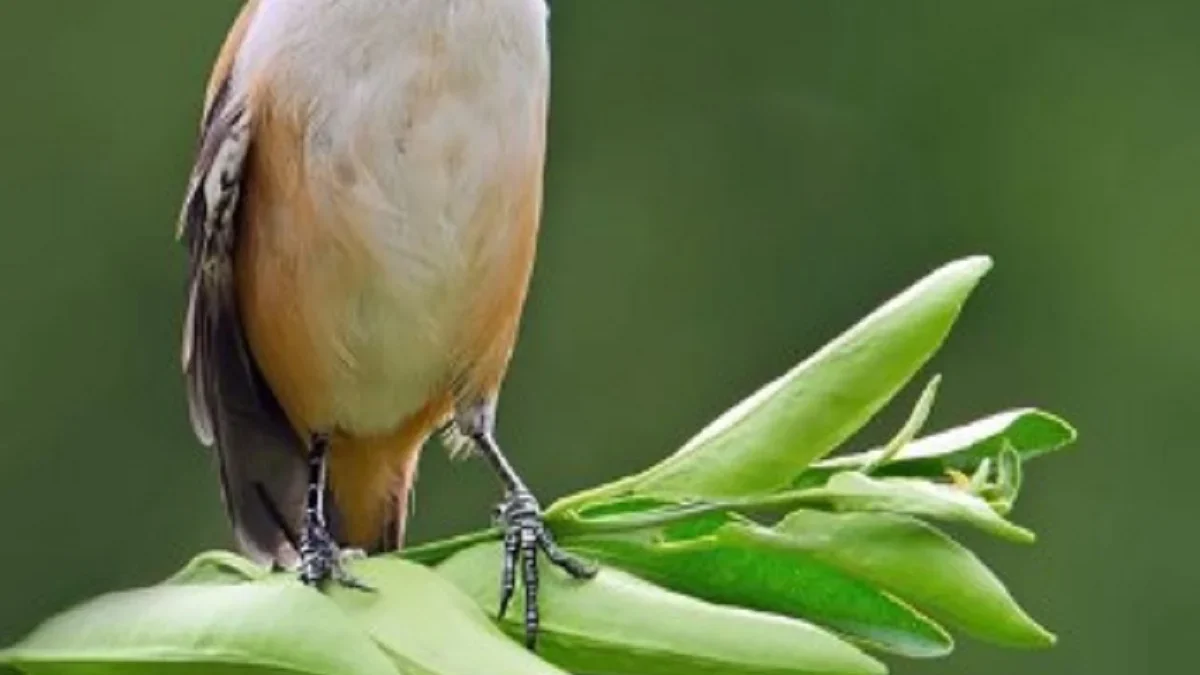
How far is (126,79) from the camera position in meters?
6.55

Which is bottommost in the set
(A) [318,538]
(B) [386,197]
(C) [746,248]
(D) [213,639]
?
(C) [746,248]

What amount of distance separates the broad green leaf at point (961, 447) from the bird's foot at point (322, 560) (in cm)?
22

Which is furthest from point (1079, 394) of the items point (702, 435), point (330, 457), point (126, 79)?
point (702, 435)

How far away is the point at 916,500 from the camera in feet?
5.47

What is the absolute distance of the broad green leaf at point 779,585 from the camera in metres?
1.67

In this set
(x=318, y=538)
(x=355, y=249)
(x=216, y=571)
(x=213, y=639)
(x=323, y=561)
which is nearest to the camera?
(x=213, y=639)

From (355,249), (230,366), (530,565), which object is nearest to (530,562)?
(530,565)

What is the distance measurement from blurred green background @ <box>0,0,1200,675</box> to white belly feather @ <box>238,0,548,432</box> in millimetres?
2963

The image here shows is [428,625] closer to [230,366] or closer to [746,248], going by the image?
[230,366]

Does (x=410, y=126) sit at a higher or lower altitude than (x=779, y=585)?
higher

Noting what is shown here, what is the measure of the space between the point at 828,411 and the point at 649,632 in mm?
181

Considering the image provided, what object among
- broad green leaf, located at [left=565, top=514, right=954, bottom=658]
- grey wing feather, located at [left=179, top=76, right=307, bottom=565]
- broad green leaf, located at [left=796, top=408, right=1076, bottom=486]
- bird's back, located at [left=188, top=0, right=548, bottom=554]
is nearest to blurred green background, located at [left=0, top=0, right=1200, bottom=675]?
grey wing feather, located at [left=179, top=76, right=307, bottom=565]

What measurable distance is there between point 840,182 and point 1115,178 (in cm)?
58

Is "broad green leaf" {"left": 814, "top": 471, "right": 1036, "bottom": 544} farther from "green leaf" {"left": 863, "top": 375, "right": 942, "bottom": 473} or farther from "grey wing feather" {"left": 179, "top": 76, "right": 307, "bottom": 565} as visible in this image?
"grey wing feather" {"left": 179, "top": 76, "right": 307, "bottom": 565}
